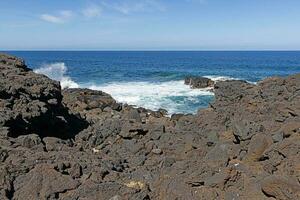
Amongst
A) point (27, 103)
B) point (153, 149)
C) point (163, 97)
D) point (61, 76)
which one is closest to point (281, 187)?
point (153, 149)

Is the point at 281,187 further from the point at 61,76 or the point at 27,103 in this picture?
the point at 61,76

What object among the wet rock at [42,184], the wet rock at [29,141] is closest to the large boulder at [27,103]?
the wet rock at [29,141]

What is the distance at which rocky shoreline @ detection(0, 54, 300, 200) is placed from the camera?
23.3 feet

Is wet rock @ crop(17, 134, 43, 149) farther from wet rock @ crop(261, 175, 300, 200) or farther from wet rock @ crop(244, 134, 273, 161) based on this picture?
wet rock @ crop(261, 175, 300, 200)

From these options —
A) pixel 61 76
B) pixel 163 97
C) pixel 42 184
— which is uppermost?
pixel 42 184

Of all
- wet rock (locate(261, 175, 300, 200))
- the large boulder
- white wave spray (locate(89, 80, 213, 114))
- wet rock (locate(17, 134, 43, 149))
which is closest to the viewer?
wet rock (locate(261, 175, 300, 200))

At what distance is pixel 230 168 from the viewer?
760 centimetres

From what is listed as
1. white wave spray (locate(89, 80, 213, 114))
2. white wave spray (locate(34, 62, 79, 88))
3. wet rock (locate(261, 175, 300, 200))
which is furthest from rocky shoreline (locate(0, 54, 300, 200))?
white wave spray (locate(34, 62, 79, 88))

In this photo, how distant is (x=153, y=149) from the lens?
36.0 ft

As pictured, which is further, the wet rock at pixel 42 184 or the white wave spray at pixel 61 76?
the white wave spray at pixel 61 76

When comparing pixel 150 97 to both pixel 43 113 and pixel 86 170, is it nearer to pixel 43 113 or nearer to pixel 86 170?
pixel 43 113

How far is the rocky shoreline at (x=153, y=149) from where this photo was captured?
711 centimetres

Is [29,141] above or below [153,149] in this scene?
above

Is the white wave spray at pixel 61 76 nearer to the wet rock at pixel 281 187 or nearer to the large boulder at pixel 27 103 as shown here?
the large boulder at pixel 27 103
